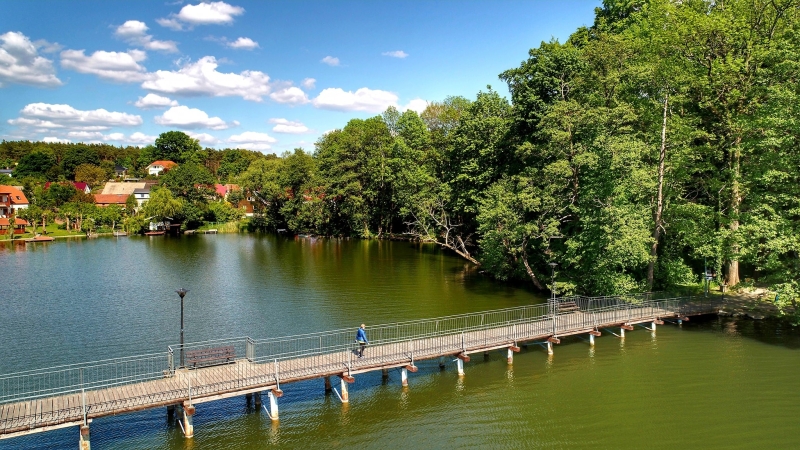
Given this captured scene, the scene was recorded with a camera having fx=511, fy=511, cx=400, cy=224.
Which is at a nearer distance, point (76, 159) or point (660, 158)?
point (660, 158)

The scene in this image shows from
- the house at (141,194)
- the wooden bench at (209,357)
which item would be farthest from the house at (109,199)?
the wooden bench at (209,357)

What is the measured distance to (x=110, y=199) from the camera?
9988 cm

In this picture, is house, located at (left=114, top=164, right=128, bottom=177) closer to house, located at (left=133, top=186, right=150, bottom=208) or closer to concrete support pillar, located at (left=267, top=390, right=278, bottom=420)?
house, located at (left=133, top=186, right=150, bottom=208)

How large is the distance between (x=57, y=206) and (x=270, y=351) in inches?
3194

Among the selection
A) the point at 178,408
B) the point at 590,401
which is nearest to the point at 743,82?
the point at 590,401

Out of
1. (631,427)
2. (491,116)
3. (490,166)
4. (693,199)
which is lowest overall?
(631,427)

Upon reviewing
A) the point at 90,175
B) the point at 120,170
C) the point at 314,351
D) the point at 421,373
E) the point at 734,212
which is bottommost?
the point at 421,373

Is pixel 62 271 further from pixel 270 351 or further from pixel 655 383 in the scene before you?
pixel 655 383

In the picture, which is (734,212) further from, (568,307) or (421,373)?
(421,373)

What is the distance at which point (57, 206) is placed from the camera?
86.9m

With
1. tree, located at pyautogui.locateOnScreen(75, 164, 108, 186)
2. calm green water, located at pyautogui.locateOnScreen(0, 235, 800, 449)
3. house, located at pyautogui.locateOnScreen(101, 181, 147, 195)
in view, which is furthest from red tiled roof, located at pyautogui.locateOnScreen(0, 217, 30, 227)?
tree, located at pyautogui.locateOnScreen(75, 164, 108, 186)

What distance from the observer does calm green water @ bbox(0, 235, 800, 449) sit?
17375 mm

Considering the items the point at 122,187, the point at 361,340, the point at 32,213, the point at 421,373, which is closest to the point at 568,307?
the point at 421,373

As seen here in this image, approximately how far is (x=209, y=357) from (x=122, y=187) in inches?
4053
